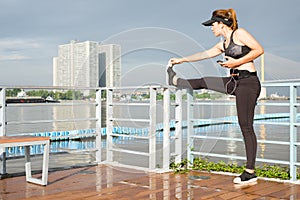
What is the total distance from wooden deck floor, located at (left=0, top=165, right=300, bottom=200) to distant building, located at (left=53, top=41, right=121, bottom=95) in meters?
0.91

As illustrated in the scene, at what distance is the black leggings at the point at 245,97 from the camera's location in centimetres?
342

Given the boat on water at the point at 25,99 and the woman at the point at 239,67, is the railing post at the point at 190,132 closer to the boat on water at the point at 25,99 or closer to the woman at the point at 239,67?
the woman at the point at 239,67

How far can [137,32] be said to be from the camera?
298cm

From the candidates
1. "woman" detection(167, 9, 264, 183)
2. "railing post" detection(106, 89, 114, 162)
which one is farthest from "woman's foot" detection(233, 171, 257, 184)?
"railing post" detection(106, 89, 114, 162)

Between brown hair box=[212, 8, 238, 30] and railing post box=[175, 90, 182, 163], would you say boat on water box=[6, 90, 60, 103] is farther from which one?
brown hair box=[212, 8, 238, 30]

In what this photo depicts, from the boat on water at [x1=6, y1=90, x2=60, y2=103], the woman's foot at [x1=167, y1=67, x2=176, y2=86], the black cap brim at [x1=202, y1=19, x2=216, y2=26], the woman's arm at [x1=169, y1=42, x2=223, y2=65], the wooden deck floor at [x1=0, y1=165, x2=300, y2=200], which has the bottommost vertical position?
the wooden deck floor at [x1=0, y1=165, x2=300, y2=200]

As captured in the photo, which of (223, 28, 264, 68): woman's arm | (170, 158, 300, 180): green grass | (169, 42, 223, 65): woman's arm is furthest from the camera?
(170, 158, 300, 180): green grass

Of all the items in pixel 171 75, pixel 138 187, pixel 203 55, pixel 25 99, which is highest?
pixel 203 55

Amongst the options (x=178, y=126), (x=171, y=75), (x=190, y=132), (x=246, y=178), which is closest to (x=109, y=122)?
(x=178, y=126)

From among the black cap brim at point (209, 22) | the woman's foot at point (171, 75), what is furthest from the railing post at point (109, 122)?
the black cap brim at point (209, 22)

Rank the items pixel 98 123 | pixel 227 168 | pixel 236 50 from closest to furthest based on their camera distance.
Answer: pixel 236 50 → pixel 227 168 → pixel 98 123

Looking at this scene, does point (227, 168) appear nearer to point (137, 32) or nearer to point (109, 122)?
point (109, 122)

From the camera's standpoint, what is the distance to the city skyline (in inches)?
122

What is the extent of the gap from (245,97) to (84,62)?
1.40 meters
